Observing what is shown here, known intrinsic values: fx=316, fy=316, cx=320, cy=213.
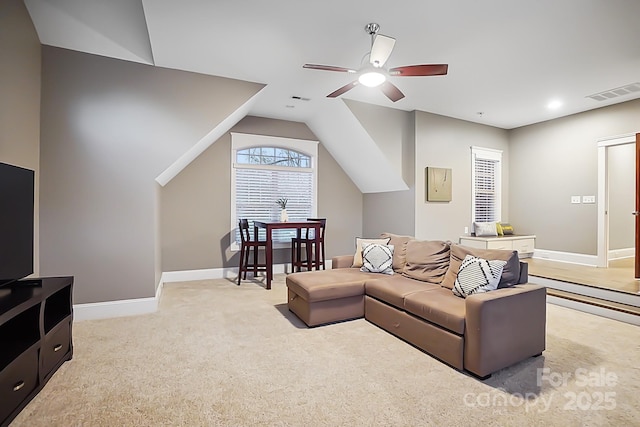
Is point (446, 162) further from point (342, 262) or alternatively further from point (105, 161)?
point (105, 161)

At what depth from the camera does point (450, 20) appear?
2.88m

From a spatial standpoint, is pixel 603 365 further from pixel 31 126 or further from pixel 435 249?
pixel 31 126

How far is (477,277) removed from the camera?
267cm

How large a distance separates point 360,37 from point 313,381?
313 cm

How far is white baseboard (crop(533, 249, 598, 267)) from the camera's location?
17.8 ft

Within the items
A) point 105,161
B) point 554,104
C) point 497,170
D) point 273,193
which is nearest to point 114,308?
point 105,161

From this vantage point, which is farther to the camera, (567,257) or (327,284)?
(567,257)

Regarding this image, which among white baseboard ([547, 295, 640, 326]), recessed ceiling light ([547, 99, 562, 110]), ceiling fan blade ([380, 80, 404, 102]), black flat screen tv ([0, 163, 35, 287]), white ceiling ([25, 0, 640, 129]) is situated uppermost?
recessed ceiling light ([547, 99, 562, 110])

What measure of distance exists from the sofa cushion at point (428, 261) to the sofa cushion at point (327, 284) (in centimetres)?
41

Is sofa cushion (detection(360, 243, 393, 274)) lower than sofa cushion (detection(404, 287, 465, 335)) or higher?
higher

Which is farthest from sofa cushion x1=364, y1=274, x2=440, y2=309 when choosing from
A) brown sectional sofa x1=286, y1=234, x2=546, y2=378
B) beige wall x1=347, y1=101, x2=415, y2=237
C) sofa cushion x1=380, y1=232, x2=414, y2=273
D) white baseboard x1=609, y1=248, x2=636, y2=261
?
white baseboard x1=609, y1=248, x2=636, y2=261

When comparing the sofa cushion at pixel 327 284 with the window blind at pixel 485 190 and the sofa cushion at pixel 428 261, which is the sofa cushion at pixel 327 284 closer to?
the sofa cushion at pixel 428 261

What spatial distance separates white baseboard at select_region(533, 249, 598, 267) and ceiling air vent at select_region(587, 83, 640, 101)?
259 cm

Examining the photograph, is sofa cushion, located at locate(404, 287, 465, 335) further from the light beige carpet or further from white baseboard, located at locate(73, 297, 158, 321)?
white baseboard, located at locate(73, 297, 158, 321)
